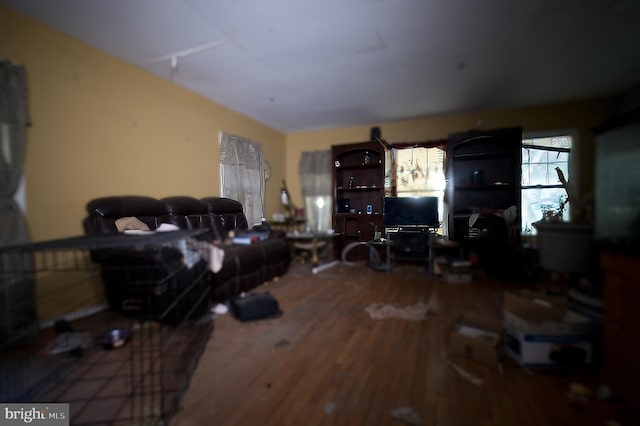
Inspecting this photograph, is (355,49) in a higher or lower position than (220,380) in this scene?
higher

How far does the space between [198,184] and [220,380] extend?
1572 millimetres

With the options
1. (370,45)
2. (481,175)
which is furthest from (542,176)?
(370,45)

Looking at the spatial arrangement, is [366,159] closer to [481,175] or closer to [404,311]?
[481,175]

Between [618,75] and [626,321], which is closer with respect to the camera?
[618,75]

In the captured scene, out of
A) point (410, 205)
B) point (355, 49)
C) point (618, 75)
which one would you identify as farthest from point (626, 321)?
point (355, 49)

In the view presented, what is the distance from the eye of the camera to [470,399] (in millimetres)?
1287

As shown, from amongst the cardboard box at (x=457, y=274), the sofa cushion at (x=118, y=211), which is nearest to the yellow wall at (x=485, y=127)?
the sofa cushion at (x=118, y=211)

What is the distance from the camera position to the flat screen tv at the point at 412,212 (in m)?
0.36

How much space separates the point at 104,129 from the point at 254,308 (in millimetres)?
2241

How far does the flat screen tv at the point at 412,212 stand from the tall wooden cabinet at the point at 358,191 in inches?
0.7

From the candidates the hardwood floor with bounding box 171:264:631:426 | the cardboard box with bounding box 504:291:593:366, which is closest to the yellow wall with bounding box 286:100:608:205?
the hardwood floor with bounding box 171:264:631:426

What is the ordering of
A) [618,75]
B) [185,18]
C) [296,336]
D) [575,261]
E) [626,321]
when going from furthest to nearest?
[296,336] → [185,18] → [626,321] → [618,75] → [575,261]

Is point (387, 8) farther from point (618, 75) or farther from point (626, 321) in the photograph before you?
point (626, 321)

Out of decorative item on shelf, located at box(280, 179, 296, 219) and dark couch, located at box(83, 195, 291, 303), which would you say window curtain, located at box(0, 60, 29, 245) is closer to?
dark couch, located at box(83, 195, 291, 303)
